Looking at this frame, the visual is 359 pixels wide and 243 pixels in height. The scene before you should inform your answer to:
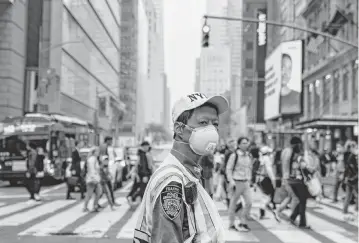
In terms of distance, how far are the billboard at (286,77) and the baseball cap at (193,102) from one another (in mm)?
46272

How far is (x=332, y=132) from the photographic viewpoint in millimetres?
A: 43469

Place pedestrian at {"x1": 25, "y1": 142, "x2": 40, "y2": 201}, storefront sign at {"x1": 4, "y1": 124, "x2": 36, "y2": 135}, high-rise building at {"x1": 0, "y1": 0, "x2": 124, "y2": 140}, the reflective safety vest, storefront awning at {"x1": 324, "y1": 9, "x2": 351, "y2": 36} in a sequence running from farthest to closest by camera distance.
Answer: storefront awning at {"x1": 324, "y1": 9, "x2": 351, "y2": 36}
high-rise building at {"x1": 0, "y1": 0, "x2": 124, "y2": 140}
storefront sign at {"x1": 4, "y1": 124, "x2": 36, "y2": 135}
pedestrian at {"x1": 25, "y1": 142, "x2": 40, "y2": 201}
the reflective safety vest

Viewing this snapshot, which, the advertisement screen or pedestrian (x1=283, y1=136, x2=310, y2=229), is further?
the advertisement screen

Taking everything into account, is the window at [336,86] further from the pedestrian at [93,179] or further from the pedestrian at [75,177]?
the pedestrian at [93,179]

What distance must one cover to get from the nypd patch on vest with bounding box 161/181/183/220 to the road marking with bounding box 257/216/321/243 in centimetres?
778

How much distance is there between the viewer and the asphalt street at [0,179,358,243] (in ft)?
32.7

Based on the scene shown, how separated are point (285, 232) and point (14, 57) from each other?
22.4m

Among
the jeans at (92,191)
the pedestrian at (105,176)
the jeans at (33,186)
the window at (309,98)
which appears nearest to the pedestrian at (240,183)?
the pedestrian at (105,176)

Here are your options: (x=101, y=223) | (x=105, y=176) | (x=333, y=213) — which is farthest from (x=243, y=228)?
(x=105, y=176)

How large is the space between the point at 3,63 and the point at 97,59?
36295 mm

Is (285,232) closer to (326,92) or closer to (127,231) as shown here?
(127,231)

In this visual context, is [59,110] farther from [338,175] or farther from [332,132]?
[338,175]

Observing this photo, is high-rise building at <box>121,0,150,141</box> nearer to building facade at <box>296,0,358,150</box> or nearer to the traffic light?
building facade at <box>296,0,358,150</box>

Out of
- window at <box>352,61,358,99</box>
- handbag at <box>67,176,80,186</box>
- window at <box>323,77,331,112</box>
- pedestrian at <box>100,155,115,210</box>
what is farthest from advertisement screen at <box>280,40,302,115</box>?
pedestrian at <box>100,155,115,210</box>
